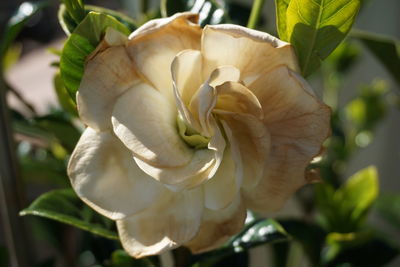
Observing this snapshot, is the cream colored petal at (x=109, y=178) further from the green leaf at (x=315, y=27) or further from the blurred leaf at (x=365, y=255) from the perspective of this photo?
the blurred leaf at (x=365, y=255)

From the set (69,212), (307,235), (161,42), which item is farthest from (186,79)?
(307,235)

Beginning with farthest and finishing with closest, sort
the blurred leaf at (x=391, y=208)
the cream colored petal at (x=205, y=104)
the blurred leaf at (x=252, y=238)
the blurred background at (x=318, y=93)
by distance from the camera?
1. the blurred leaf at (x=391, y=208)
2. the blurred background at (x=318, y=93)
3. the blurred leaf at (x=252, y=238)
4. the cream colored petal at (x=205, y=104)

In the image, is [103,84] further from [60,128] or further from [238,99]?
[60,128]

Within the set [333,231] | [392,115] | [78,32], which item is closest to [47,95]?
[392,115]

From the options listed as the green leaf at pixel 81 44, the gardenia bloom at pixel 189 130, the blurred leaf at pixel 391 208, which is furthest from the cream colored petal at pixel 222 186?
the blurred leaf at pixel 391 208

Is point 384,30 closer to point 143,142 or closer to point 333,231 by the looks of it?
point 333,231

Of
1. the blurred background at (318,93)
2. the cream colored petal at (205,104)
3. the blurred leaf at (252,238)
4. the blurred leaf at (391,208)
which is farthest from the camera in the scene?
the blurred leaf at (391,208)

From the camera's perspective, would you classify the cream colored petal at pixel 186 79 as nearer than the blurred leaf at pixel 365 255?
Yes

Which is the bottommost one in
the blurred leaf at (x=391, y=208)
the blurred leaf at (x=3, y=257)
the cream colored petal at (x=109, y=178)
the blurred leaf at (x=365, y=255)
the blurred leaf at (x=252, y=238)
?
the blurred leaf at (x=391, y=208)
